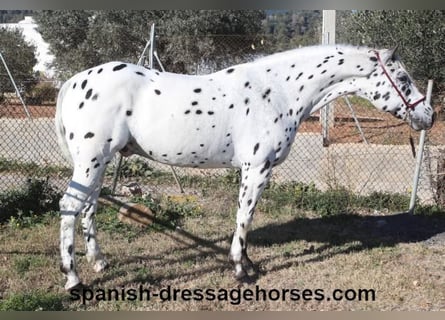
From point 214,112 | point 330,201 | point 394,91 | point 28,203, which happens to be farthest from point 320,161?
point 214,112

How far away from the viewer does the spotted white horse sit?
438 cm

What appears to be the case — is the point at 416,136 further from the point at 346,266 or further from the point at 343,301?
the point at 343,301

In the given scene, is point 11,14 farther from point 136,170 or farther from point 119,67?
point 119,67

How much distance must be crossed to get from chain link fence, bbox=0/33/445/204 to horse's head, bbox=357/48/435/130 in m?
0.81

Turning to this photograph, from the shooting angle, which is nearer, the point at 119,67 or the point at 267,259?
the point at 119,67

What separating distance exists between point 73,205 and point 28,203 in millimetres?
2519

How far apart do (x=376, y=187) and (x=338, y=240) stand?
284cm

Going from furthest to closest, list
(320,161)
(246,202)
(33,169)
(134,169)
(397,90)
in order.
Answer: (320,161) < (134,169) < (33,169) < (397,90) < (246,202)

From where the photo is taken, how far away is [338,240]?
20.0ft

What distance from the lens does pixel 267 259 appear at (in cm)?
543

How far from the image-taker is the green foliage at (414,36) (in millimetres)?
13203

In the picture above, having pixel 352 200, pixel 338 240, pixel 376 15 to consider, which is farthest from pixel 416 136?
pixel 338 240

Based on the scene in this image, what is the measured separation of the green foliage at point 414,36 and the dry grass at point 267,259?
7.75m

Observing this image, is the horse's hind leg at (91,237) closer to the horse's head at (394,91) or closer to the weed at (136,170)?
the horse's head at (394,91)
